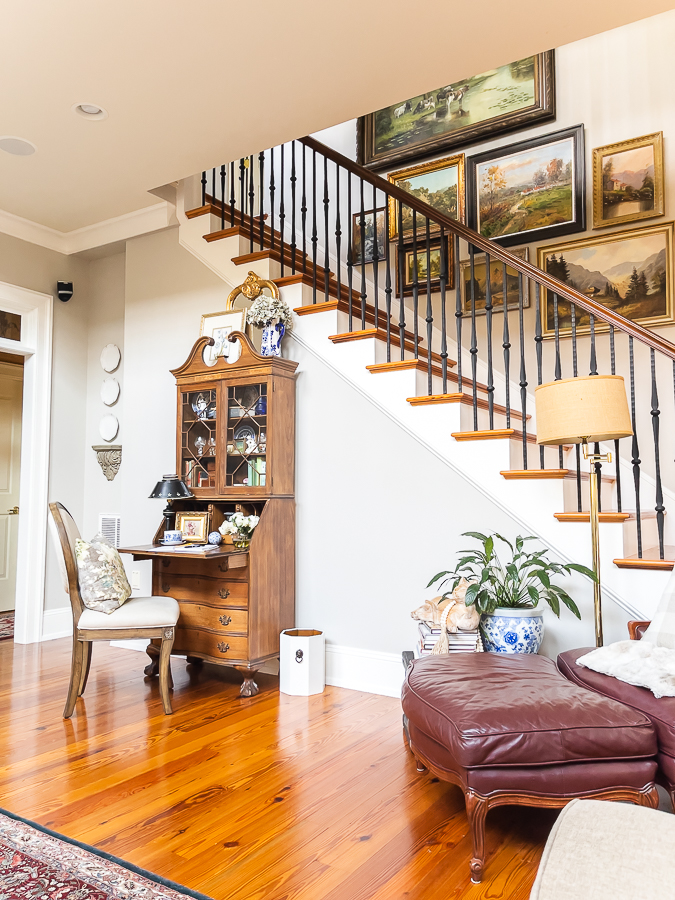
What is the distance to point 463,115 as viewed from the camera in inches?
196

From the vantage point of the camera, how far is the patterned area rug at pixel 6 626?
503cm

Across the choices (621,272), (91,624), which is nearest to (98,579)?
(91,624)

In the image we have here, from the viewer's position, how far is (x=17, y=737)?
287 cm

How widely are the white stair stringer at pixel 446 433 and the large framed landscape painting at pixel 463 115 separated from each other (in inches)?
67.9

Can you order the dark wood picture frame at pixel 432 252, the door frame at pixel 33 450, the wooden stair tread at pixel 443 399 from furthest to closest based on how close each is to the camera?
the dark wood picture frame at pixel 432 252 → the door frame at pixel 33 450 → the wooden stair tread at pixel 443 399

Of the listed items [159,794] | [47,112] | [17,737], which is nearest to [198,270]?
[47,112]

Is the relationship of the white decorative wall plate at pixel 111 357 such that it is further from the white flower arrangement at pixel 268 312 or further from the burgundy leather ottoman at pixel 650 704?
the burgundy leather ottoman at pixel 650 704

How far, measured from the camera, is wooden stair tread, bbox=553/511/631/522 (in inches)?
115

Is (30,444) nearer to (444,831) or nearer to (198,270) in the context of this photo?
(198,270)

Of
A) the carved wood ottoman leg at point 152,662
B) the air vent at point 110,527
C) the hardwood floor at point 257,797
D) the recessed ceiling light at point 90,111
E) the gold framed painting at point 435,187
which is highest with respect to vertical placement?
the gold framed painting at point 435,187

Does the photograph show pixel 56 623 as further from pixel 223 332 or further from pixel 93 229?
pixel 93 229

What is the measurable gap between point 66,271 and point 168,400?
1.58 metres

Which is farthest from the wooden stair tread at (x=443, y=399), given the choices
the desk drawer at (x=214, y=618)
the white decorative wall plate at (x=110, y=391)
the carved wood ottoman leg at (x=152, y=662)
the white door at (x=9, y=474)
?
the white door at (x=9, y=474)

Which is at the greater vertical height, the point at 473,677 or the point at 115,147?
the point at 115,147
